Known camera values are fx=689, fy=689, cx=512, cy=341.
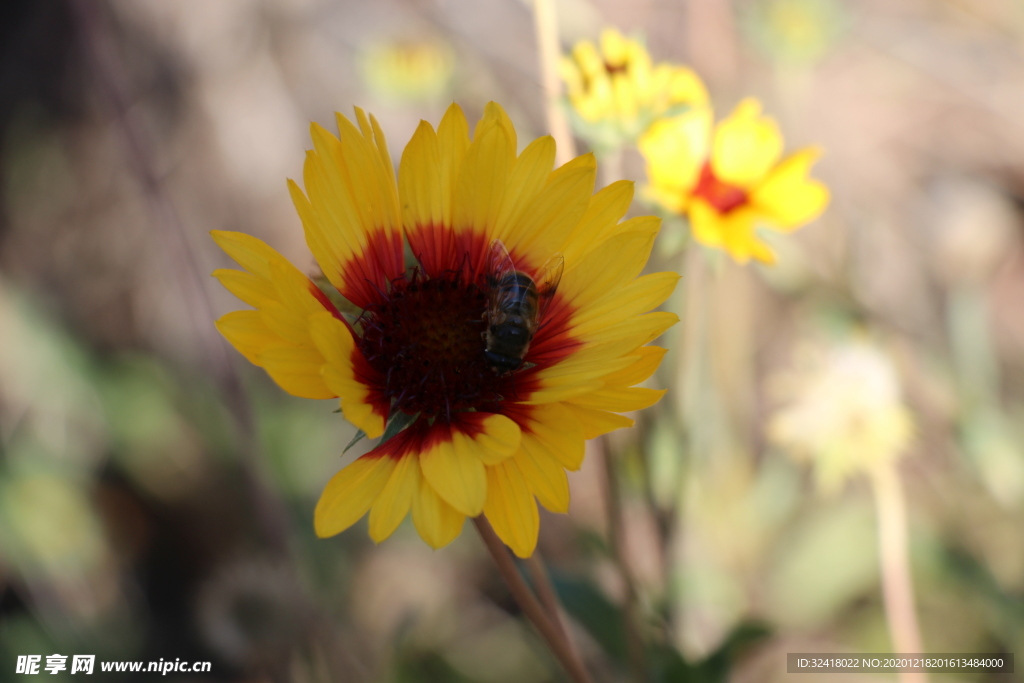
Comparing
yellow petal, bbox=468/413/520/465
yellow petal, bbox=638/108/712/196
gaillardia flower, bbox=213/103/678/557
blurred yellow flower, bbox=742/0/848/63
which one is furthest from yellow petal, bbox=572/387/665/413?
blurred yellow flower, bbox=742/0/848/63

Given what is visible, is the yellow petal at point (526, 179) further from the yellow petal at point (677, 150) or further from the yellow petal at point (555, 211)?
the yellow petal at point (677, 150)

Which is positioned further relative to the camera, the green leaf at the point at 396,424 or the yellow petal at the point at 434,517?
the green leaf at the point at 396,424

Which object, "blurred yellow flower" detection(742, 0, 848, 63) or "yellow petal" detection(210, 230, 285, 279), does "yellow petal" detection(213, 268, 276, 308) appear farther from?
"blurred yellow flower" detection(742, 0, 848, 63)

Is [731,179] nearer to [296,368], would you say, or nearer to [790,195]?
[790,195]

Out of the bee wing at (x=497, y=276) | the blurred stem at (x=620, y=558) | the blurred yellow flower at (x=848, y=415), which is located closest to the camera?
the bee wing at (x=497, y=276)

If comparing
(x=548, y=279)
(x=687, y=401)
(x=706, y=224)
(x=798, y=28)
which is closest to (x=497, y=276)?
(x=548, y=279)

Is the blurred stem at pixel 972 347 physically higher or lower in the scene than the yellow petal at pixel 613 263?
lower

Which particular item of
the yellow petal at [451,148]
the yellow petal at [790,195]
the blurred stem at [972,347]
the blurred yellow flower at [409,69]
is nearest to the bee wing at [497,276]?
the yellow petal at [451,148]
